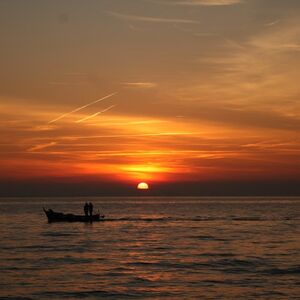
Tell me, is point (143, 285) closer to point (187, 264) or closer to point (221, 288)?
point (221, 288)

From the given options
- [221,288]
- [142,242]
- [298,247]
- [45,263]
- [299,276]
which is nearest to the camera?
[221,288]

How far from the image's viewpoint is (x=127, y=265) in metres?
35.4

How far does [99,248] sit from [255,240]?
49.4 ft

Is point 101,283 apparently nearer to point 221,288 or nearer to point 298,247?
point 221,288

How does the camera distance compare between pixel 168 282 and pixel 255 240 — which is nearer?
pixel 168 282

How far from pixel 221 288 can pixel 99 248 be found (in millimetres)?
19983

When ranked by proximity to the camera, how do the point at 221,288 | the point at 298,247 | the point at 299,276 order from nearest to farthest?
the point at 221,288
the point at 299,276
the point at 298,247

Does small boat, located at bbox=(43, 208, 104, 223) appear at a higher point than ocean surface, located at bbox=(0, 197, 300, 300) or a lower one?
higher

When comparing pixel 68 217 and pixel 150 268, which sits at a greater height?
pixel 68 217

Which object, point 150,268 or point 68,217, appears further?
point 68,217

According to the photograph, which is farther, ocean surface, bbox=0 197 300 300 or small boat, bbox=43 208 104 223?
small boat, bbox=43 208 104 223

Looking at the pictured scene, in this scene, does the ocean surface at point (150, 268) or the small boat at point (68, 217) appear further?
the small boat at point (68, 217)

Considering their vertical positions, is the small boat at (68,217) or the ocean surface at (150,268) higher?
the small boat at (68,217)

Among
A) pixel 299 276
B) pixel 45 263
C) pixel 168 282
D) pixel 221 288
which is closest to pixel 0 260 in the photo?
pixel 45 263
